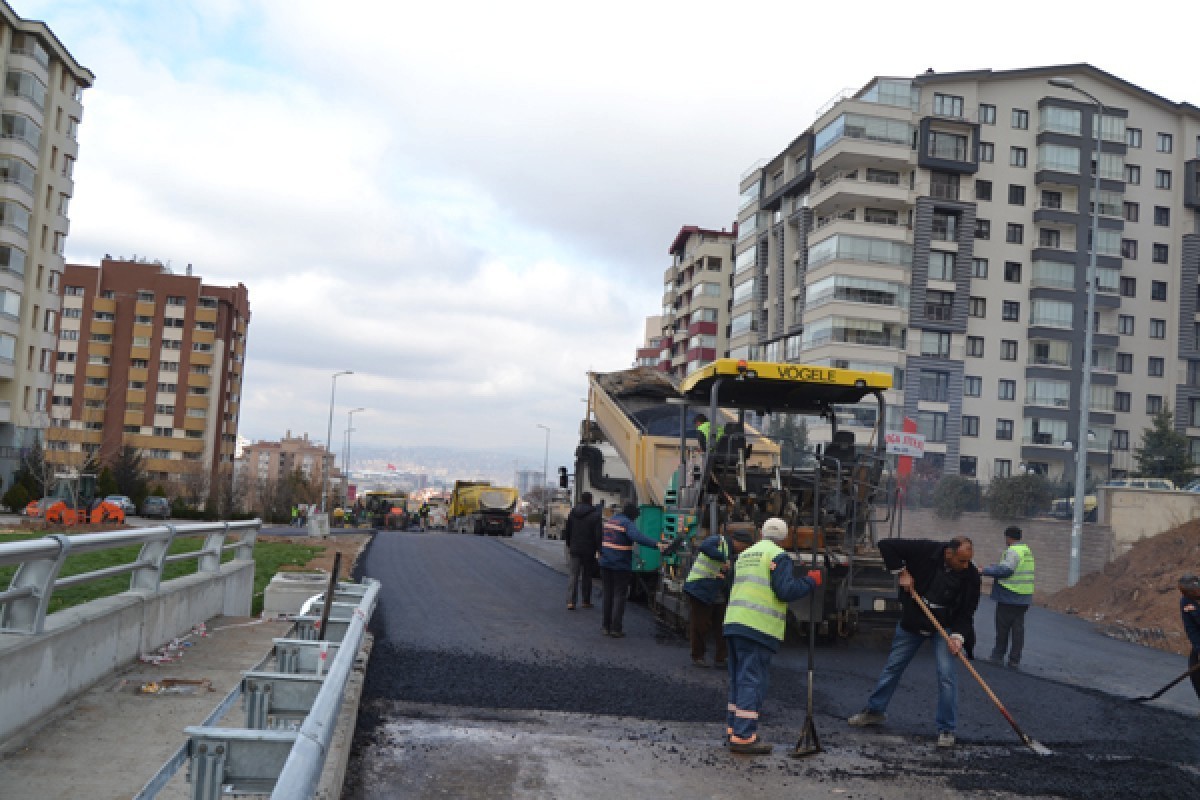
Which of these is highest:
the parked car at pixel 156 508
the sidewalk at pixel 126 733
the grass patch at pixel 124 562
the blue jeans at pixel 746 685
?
the blue jeans at pixel 746 685

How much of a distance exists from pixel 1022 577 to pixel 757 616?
220 inches

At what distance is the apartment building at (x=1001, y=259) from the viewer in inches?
2002

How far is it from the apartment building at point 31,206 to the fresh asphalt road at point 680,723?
43.5 m

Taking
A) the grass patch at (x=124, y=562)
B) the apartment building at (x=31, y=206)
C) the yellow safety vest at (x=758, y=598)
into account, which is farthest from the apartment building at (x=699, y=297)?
the yellow safety vest at (x=758, y=598)

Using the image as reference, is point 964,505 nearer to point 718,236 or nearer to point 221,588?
point 221,588

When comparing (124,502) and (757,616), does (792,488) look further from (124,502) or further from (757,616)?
(124,502)

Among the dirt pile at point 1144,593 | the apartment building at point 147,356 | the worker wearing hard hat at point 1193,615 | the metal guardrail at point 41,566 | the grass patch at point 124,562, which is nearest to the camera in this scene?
the metal guardrail at point 41,566

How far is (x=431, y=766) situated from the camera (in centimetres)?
600

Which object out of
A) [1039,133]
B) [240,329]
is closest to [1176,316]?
[1039,133]

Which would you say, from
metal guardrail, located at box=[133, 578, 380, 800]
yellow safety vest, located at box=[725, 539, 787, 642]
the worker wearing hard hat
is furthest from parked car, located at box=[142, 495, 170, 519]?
metal guardrail, located at box=[133, 578, 380, 800]

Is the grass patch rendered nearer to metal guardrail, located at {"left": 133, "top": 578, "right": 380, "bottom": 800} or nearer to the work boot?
metal guardrail, located at {"left": 133, "top": 578, "right": 380, "bottom": 800}

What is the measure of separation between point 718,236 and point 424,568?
204 ft

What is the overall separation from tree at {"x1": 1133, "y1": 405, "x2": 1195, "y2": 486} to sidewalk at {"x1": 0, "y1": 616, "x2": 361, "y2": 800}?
4843 centimetres

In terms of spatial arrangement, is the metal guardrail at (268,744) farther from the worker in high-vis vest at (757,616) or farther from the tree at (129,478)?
the tree at (129,478)
